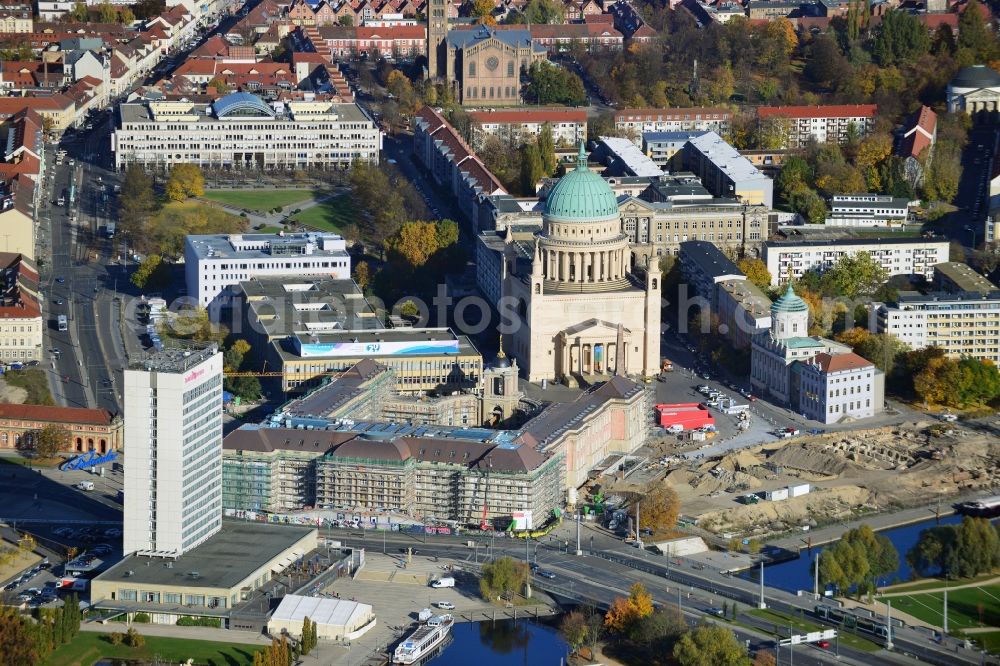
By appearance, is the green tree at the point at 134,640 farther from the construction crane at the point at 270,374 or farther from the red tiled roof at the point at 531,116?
the red tiled roof at the point at 531,116

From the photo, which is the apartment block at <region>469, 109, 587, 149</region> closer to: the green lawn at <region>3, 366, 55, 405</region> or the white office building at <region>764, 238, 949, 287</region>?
the white office building at <region>764, 238, 949, 287</region>

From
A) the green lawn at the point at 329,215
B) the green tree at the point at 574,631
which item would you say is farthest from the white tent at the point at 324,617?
the green lawn at the point at 329,215

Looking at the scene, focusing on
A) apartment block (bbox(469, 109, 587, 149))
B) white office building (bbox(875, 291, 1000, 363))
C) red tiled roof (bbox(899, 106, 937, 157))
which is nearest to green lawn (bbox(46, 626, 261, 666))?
white office building (bbox(875, 291, 1000, 363))

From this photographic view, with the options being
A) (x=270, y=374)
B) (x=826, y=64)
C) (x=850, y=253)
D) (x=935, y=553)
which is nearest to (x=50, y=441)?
(x=270, y=374)

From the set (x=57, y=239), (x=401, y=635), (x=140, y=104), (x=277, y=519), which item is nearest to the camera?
(x=401, y=635)

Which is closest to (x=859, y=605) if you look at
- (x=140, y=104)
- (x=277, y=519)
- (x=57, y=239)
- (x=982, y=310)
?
(x=277, y=519)

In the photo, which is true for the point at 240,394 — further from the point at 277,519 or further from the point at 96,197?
the point at 96,197
